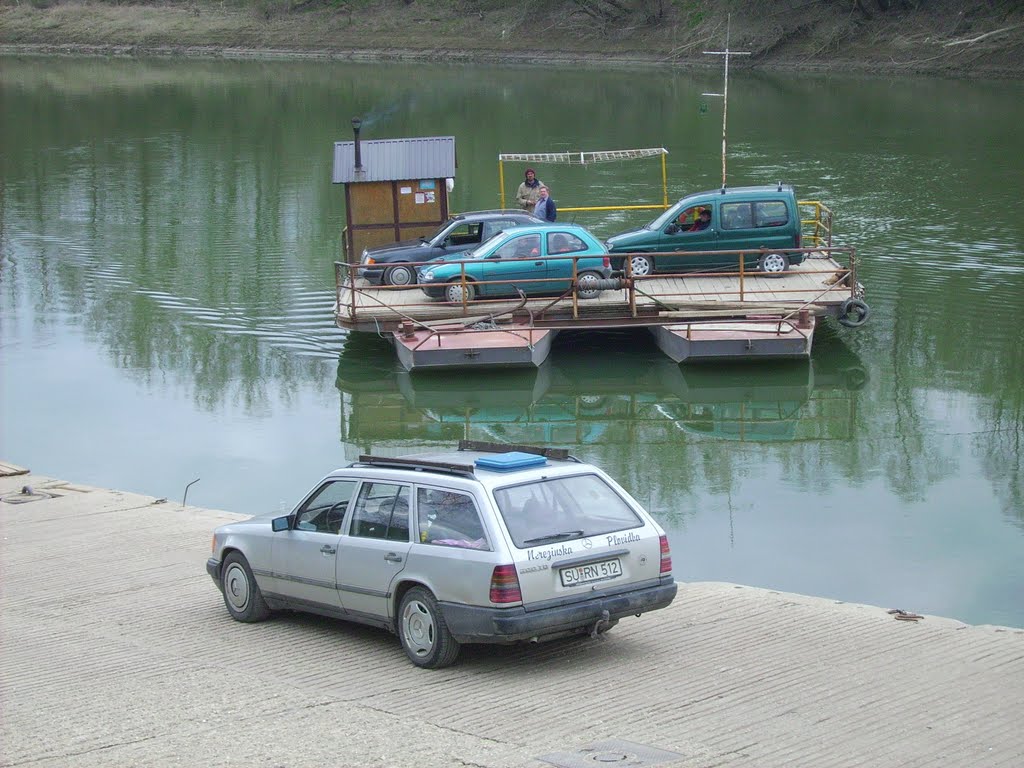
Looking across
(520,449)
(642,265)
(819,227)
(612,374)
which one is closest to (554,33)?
(819,227)

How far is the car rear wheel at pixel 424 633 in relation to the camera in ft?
30.3

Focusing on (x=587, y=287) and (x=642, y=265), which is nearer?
(x=587, y=287)

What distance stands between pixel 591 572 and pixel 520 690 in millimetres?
926

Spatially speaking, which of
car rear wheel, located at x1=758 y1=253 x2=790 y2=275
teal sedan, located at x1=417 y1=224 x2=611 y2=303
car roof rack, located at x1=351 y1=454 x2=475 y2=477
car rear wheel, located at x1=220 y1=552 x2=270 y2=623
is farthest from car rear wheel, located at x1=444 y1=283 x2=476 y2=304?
car roof rack, located at x1=351 y1=454 x2=475 y2=477

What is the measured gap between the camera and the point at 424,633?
942 centimetres

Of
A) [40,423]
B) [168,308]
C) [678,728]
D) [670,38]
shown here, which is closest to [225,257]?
[168,308]

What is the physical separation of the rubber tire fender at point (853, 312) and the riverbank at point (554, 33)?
152 feet

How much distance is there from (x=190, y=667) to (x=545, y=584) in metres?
2.56

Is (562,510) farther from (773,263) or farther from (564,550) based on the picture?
(773,263)

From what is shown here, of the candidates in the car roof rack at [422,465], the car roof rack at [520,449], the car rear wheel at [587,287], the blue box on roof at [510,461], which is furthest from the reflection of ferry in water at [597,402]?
the blue box on roof at [510,461]

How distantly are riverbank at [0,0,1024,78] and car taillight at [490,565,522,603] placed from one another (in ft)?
203

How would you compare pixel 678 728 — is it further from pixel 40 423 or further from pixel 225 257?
pixel 225 257

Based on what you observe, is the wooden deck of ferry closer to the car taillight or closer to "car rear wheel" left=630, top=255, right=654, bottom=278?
"car rear wheel" left=630, top=255, right=654, bottom=278

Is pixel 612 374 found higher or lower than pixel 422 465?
lower
